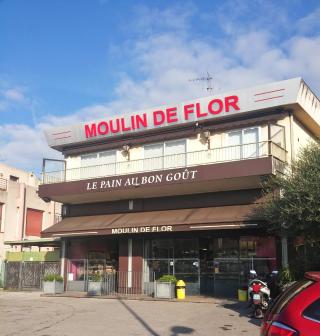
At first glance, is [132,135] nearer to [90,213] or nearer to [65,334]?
[90,213]

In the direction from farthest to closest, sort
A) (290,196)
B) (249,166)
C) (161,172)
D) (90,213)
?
(90,213) < (161,172) < (249,166) < (290,196)

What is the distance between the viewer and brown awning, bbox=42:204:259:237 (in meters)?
19.7

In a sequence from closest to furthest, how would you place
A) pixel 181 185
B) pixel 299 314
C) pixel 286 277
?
pixel 299 314, pixel 286 277, pixel 181 185

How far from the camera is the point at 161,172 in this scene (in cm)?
2205

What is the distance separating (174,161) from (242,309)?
30.0ft

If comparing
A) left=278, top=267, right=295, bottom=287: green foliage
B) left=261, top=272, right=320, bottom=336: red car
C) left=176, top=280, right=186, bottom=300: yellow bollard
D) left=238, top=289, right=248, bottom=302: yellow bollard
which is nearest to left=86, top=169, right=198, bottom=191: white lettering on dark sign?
left=176, top=280, right=186, bottom=300: yellow bollard

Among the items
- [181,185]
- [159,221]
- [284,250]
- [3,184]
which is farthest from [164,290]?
[3,184]

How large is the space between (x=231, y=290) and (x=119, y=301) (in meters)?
4.90

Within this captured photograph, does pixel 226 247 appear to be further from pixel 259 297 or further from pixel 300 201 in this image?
pixel 259 297

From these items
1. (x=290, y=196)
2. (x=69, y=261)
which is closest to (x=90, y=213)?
(x=69, y=261)

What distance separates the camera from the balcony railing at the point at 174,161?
2092cm

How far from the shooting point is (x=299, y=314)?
14.2 ft

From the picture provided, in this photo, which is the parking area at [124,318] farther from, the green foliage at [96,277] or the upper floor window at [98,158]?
the upper floor window at [98,158]

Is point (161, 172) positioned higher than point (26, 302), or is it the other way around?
point (161, 172)
